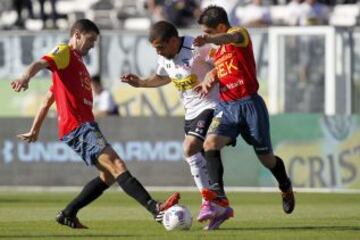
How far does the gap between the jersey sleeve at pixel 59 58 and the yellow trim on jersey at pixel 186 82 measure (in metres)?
1.34

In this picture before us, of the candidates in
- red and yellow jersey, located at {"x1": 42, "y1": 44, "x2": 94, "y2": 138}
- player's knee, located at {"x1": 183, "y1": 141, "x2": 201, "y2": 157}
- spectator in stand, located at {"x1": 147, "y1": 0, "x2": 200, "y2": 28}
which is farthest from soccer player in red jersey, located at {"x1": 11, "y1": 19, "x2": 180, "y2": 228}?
spectator in stand, located at {"x1": 147, "y1": 0, "x2": 200, "y2": 28}

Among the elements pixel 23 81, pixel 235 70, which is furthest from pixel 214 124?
pixel 23 81

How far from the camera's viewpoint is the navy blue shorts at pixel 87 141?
14.7 metres

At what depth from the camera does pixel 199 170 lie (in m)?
15.4

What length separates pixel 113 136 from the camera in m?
26.1

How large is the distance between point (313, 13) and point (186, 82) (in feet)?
52.7

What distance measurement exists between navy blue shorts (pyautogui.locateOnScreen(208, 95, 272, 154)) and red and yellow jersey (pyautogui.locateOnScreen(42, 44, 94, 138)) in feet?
4.70

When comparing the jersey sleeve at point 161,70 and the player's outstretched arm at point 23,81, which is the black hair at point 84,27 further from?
the player's outstretched arm at point 23,81

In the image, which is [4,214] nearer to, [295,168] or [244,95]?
[244,95]

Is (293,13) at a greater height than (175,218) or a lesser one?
lesser

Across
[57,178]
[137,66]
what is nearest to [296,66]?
[137,66]

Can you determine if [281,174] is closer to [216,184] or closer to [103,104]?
[216,184]

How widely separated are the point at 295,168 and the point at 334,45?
4.98 m

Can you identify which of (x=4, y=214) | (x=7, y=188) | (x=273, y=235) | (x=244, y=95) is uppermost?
(x=244, y=95)
